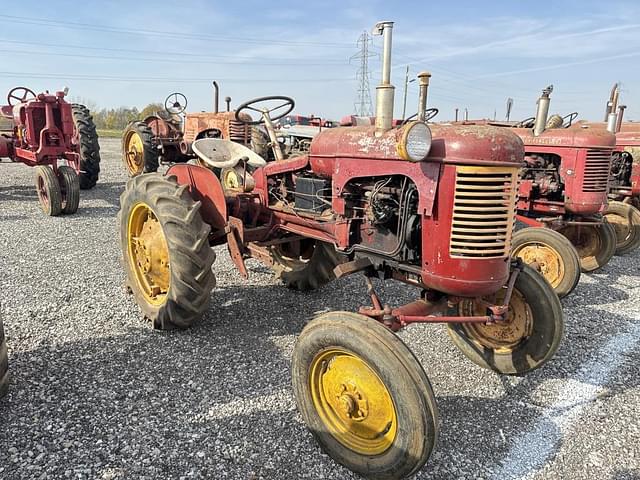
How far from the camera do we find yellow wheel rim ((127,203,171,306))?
3523 millimetres

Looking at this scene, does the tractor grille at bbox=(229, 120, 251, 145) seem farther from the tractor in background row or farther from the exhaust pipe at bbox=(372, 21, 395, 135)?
the exhaust pipe at bbox=(372, 21, 395, 135)

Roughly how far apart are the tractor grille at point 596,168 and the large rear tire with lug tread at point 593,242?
56cm

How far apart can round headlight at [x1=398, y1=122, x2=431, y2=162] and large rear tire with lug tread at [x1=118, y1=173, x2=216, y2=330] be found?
5.35 feet

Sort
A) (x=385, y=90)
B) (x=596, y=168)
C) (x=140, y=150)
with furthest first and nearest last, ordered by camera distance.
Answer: (x=140, y=150) → (x=596, y=168) → (x=385, y=90)

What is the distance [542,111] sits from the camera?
17.4 ft

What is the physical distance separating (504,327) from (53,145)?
753cm

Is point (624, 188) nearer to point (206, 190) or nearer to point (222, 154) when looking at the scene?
point (222, 154)

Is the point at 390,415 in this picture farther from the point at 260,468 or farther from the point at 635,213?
the point at 635,213

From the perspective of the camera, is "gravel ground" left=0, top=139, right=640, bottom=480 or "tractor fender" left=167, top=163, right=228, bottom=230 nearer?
"gravel ground" left=0, top=139, right=640, bottom=480

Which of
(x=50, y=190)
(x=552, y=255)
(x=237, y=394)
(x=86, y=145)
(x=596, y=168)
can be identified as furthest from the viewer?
(x=86, y=145)

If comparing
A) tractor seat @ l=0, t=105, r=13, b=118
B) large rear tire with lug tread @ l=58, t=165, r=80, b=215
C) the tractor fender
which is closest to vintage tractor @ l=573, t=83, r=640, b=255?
the tractor fender

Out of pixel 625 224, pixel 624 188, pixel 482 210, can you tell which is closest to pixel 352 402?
pixel 482 210

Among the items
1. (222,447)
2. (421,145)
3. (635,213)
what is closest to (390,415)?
(222,447)

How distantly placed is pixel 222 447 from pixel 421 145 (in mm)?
1713
